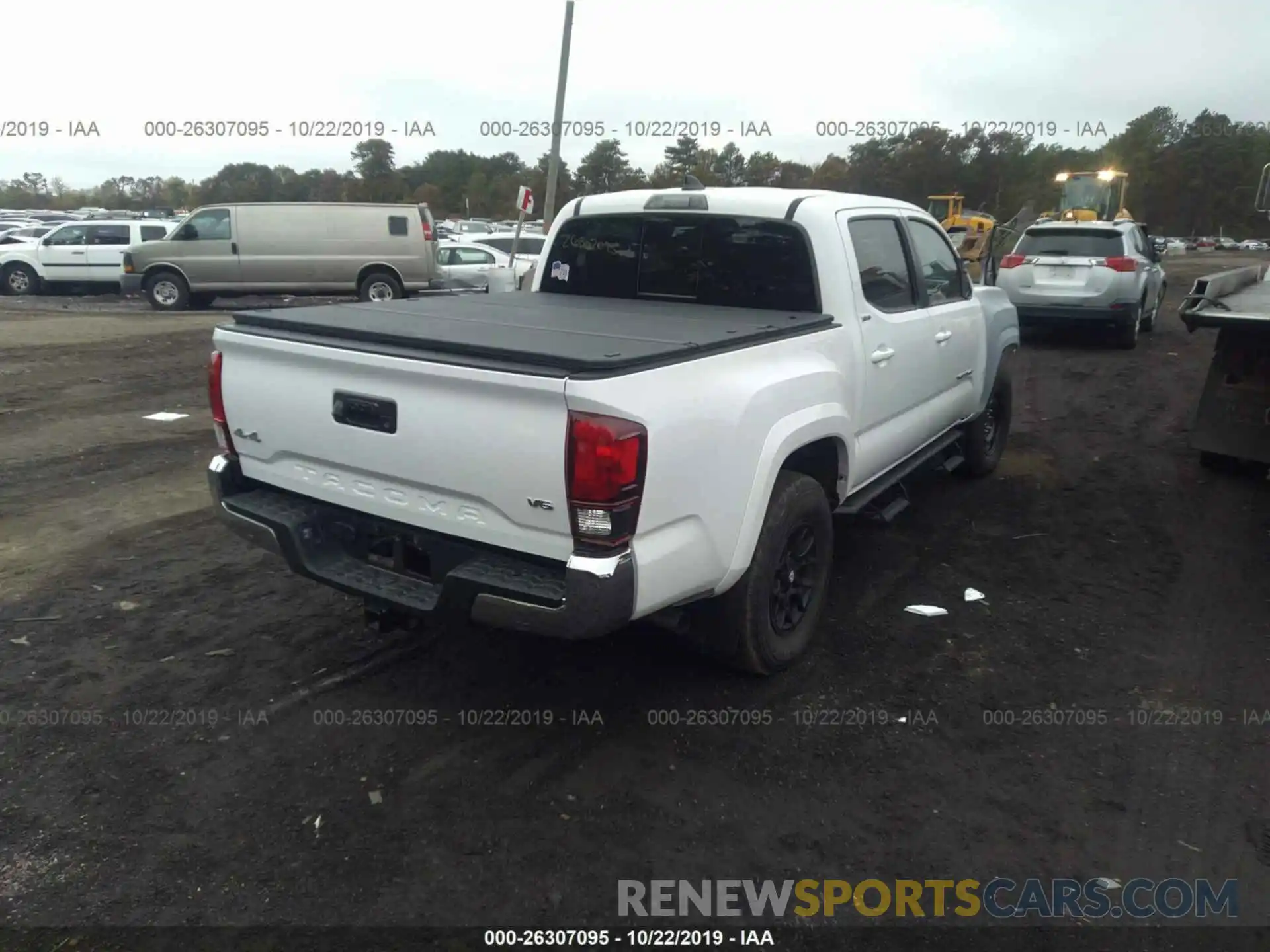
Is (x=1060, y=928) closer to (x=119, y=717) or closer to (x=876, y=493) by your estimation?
(x=876, y=493)

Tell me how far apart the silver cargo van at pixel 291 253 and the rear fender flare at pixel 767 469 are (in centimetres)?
1432

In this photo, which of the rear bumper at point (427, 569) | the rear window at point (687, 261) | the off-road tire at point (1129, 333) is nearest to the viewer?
the rear bumper at point (427, 569)

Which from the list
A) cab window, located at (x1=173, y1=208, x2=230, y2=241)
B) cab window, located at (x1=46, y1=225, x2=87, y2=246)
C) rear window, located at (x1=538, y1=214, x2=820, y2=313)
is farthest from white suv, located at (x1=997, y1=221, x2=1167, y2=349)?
cab window, located at (x1=46, y1=225, x2=87, y2=246)

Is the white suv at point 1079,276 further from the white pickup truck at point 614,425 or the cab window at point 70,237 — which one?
the cab window at point 70,237

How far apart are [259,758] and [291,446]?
115cm

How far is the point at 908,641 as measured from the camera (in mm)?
4328

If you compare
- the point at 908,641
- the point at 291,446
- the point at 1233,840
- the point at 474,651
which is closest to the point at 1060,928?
the point at 1233,840

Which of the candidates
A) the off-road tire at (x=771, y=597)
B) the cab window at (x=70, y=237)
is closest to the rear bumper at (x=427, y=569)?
the off-road tire at (x=771, y=597)

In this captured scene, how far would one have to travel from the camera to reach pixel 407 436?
3119mm

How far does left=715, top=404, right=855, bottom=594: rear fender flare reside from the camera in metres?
3.35

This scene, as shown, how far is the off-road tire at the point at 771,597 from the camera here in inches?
140

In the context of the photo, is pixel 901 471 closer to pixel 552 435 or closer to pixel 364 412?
pixel 552 435

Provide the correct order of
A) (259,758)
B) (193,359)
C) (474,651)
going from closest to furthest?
1. (259,758)
2. (474,651)
3. (193,359)

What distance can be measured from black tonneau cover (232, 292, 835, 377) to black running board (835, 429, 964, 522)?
0.91 meters
